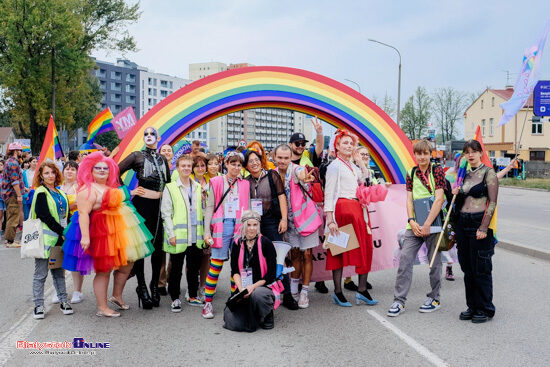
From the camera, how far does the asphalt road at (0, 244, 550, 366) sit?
13.5ft

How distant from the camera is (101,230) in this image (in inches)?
203

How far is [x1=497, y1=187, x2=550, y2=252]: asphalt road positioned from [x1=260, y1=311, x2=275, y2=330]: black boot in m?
5.82

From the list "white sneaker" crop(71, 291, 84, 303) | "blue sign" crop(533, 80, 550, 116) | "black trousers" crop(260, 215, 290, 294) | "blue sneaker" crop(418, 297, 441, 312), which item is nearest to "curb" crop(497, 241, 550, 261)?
"blue sneaker" crop(418, 297, 441, 312)

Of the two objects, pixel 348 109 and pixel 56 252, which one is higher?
pixel 348 109

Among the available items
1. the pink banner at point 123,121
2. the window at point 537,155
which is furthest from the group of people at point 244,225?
the window at point 537,155

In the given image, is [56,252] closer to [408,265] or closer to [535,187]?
[408,265]

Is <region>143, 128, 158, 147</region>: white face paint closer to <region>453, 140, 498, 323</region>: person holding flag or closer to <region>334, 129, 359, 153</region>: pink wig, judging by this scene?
<region>334, 129, 359, 153</region>: pink wig

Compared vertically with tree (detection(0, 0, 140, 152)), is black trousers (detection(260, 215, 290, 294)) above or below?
below

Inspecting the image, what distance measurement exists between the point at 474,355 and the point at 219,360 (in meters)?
2.05

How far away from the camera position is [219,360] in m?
4.09

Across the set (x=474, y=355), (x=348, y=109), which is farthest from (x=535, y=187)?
(x=474, y=355)

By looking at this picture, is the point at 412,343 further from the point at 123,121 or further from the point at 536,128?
the point at 536,128

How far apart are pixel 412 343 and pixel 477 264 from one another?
3.85 feet

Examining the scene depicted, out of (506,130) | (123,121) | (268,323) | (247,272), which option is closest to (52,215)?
(247,272)
